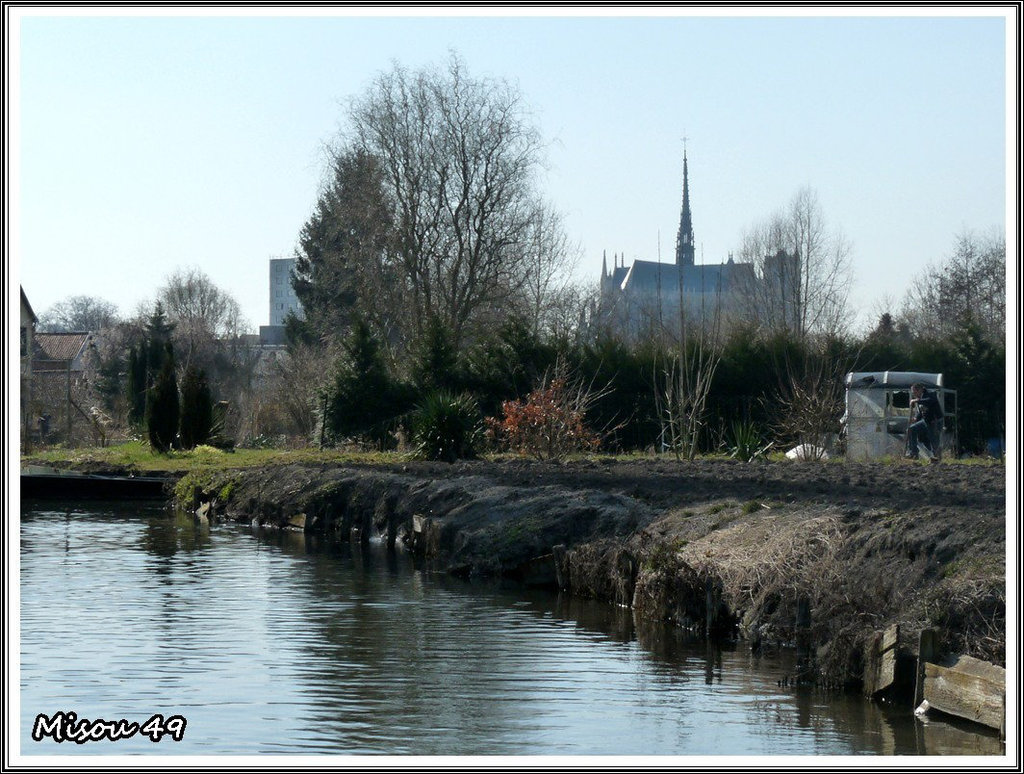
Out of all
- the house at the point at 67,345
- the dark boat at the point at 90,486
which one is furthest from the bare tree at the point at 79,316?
the dark boat at the point at 90,486

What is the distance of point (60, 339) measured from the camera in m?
64.1

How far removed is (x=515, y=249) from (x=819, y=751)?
30525mm

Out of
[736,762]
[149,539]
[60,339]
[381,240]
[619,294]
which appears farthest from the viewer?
[619,294]

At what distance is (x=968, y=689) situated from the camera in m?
8.16

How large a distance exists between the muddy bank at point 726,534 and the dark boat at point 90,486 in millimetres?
4131

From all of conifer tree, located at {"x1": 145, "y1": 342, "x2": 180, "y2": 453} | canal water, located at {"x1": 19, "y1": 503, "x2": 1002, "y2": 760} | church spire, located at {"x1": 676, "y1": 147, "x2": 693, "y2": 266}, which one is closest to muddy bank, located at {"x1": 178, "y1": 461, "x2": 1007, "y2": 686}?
canal water, located at {"x1": 19, "y1": 503, "x2": 1002, "y2": 760}

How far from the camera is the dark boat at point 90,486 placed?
86.3 ft

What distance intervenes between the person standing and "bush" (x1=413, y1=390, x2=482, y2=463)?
332 inches

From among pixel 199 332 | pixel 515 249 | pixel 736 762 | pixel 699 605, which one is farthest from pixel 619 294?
pixel 736 762

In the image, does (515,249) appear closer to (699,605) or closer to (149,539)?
(149,539)

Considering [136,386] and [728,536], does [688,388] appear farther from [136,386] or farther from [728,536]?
[136,386]

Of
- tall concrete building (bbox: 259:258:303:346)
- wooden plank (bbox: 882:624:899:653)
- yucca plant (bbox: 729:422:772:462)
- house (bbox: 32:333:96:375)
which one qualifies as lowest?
wooden plank (bbox: 882:624:899:653)

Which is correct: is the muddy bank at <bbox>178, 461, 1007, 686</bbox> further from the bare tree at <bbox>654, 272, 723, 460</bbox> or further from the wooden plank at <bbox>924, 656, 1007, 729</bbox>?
the bare tree at <bbox>654, 272, 723, 460</bbox>

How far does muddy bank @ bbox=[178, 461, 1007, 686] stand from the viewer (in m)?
9.62
